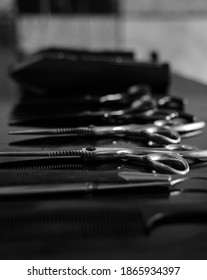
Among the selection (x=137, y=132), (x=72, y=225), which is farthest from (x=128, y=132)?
(x=72, y=225)

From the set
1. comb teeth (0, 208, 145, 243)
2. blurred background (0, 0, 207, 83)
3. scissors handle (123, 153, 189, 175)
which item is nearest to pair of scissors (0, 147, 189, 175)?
scissors handle (123, 153, 189, 175)

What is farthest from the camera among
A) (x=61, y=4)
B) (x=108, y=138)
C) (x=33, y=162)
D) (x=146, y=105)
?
(x=61, y=4)

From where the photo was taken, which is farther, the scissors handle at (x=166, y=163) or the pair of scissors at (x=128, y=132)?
the pair of scissors at (x=128, y=132)

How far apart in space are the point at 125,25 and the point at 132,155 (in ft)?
9.78

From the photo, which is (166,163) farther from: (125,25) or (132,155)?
(125,25)

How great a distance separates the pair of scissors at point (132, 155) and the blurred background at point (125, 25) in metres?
2.73

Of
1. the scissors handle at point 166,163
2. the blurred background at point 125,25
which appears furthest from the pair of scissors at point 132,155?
the blurred background at point 125,25

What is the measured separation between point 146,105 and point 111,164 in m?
0.35

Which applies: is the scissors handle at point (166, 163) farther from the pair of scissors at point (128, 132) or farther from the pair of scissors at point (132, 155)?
the pair of scissors at point (128, 132)

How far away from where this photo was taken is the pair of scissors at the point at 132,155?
538 mm

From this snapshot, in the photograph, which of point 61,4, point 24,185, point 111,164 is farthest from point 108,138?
point 61,4
